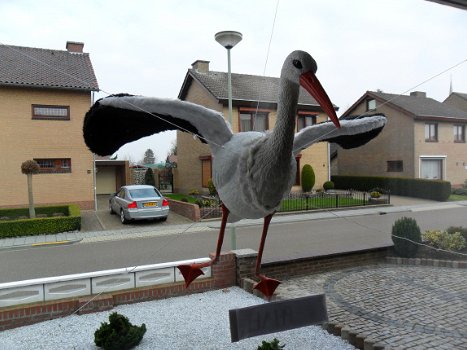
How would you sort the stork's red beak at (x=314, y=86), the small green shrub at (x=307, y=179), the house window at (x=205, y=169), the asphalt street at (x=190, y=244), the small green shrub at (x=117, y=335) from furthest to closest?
the asphalt street at (x=190, y=244) → the small green shrub at (x=117, y=335) → the small green shrub at (x=307, y=179) → the house window at (x=205, y=169) → the stork's red beak at (x=314, y=86)

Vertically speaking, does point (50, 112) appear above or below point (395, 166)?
above

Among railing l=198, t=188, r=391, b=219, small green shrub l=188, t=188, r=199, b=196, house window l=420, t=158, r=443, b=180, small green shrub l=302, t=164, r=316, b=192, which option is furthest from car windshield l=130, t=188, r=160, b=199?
house window l=420, t=158, r=443, b=180

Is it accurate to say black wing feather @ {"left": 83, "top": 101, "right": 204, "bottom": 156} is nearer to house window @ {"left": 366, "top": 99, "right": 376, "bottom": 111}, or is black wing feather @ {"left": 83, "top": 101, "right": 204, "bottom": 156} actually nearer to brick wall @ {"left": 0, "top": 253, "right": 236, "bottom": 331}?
house window @ {"left": 366, "top": 99, "right": 376, "bottom": 111}

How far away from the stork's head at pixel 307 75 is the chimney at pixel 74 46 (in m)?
Answer: 1.81

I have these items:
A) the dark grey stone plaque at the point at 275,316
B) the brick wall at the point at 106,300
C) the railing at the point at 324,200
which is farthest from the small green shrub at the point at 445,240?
the dark grey stone plaque at the point at 275,316

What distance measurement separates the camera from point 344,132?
2227 millimetres

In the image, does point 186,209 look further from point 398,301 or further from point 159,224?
point 398,301

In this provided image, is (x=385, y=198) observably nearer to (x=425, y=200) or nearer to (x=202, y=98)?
(x=425, y=200)

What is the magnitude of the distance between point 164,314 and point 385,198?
4221 mm

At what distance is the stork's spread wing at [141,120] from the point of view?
1.84 m

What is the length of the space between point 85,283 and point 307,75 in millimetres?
4480

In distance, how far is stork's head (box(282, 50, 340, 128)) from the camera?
1.44 m

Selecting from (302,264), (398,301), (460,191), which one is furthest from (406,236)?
(302,264)

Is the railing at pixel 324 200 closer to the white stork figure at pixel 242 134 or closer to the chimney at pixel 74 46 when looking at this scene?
the white stork figure at pixel 242 134
